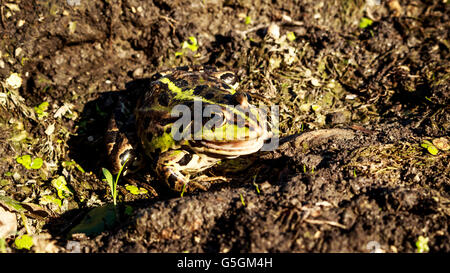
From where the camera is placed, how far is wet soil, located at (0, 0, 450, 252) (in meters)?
2.95

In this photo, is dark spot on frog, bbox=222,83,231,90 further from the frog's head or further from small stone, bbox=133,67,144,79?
small stone, bbox=133,67,144,79

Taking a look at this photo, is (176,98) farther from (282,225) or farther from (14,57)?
(14,57)

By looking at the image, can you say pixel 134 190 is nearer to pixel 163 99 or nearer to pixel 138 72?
pixel 163 99

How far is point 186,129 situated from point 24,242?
2.04 m

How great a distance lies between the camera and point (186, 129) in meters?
4.11

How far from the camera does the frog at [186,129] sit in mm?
3863

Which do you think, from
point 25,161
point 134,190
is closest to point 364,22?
point 134,190

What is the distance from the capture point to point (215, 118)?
3873 millimetres

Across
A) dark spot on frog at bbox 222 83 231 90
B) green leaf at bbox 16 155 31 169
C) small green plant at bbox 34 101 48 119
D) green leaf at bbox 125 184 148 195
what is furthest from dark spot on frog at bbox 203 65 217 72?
green leaf at bbox 16 155 31 169

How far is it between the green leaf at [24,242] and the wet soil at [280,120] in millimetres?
56

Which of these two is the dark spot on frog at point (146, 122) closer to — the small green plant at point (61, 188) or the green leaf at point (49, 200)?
the small green plant at point (61, 188)

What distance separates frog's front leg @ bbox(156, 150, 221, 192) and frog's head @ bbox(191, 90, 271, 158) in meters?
0.26

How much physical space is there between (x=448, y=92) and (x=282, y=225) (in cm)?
322

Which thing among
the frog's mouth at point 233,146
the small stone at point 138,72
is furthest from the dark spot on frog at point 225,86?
the small stone at point 138,72
